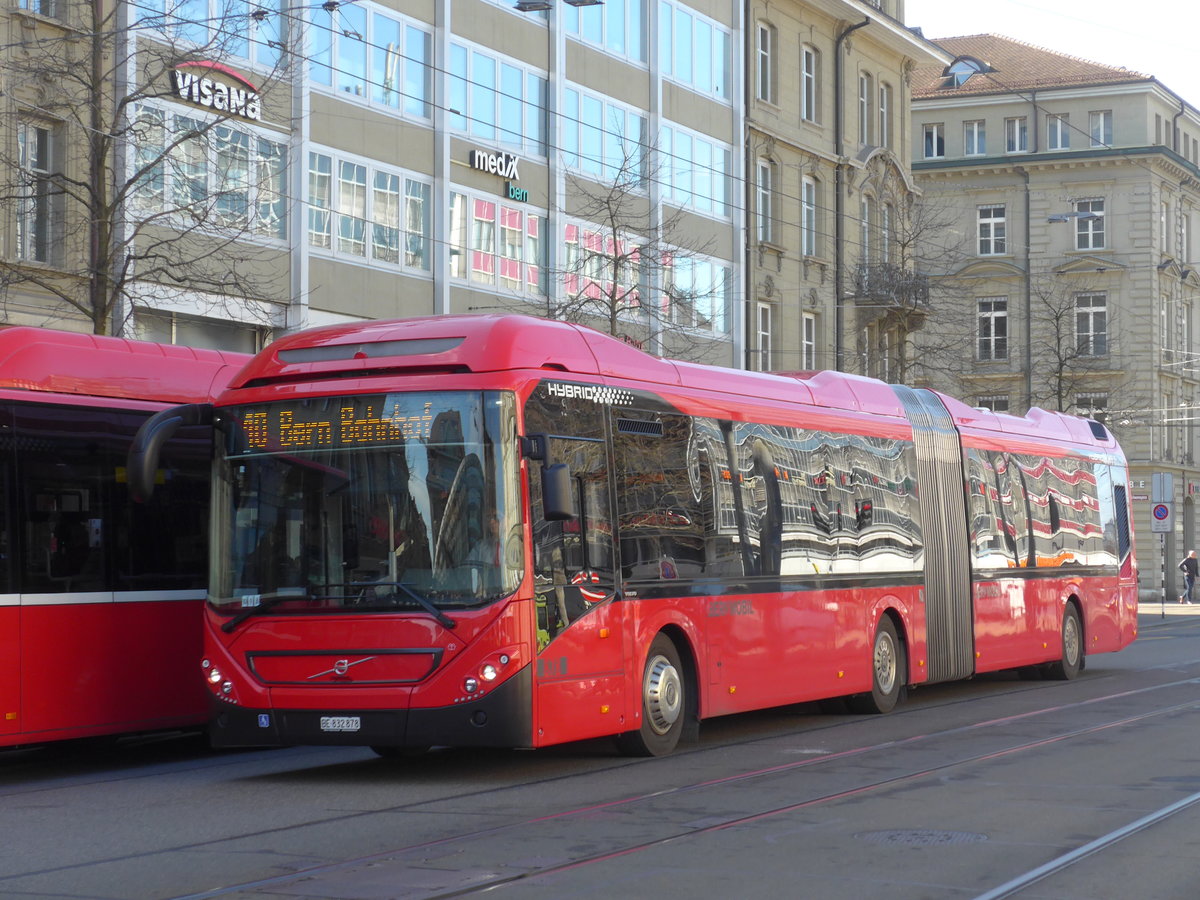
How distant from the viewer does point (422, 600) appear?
38.5 ft

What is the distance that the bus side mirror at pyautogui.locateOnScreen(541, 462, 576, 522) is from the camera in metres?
11.6

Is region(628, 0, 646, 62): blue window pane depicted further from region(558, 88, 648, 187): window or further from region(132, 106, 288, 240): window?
region(132, 106, 288, 240): window

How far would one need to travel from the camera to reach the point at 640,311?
28.7 metres

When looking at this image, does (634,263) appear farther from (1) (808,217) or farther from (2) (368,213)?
(1) (808,217)

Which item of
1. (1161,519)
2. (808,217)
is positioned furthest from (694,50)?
(1161,519)

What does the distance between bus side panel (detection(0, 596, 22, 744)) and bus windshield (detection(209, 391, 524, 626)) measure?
1.34 meters

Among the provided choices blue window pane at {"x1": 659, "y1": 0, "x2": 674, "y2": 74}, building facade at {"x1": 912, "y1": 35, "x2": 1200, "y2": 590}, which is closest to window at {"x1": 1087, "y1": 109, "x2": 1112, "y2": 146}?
building facade at {"x1": 912, "y1": 35, "x2": 1200, "y2": 590}

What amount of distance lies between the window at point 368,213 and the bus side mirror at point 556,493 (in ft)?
57.9

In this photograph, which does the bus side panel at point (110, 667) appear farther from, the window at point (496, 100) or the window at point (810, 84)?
the window at point (810, 84)

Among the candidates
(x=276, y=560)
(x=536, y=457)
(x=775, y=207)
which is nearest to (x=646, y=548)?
(x=536, y=457)

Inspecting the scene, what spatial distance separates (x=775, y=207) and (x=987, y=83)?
101ft

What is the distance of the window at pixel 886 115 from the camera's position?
165ft

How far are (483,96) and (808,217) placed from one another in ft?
49.0

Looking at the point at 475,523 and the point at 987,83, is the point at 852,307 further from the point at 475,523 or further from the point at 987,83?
the point at 475,523
